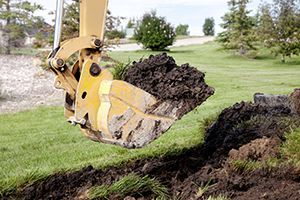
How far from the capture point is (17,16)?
711 inches

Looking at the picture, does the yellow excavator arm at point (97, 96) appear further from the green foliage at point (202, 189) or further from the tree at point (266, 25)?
the tree at point (266, 25)

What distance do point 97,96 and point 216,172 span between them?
1.10m

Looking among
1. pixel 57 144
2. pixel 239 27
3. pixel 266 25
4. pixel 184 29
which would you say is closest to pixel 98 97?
pixel 57 144

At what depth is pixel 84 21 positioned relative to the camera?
4.07 m

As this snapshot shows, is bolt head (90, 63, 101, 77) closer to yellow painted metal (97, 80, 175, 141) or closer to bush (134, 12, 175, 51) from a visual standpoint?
yellow painted metal (97, 80, 175, 141)

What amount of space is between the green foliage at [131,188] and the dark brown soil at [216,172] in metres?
0.05

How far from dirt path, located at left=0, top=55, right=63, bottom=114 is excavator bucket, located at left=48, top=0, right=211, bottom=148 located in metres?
6.33

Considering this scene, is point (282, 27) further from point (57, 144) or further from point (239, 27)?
point (57, 144)

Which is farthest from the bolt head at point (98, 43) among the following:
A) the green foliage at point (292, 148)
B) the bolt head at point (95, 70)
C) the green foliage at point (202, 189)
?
the green foliage at point (292, 148)

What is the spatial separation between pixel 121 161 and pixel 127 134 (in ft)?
3.71

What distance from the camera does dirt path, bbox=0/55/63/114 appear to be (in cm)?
1098

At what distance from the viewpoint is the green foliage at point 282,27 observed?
23.1 meters

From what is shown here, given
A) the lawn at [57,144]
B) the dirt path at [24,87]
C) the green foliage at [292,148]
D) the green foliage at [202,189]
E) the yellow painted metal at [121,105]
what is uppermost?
the yellow painted metal at [121,105]

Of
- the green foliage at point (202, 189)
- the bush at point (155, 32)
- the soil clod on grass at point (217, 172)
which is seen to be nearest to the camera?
the green foliage at point (202, 189)
